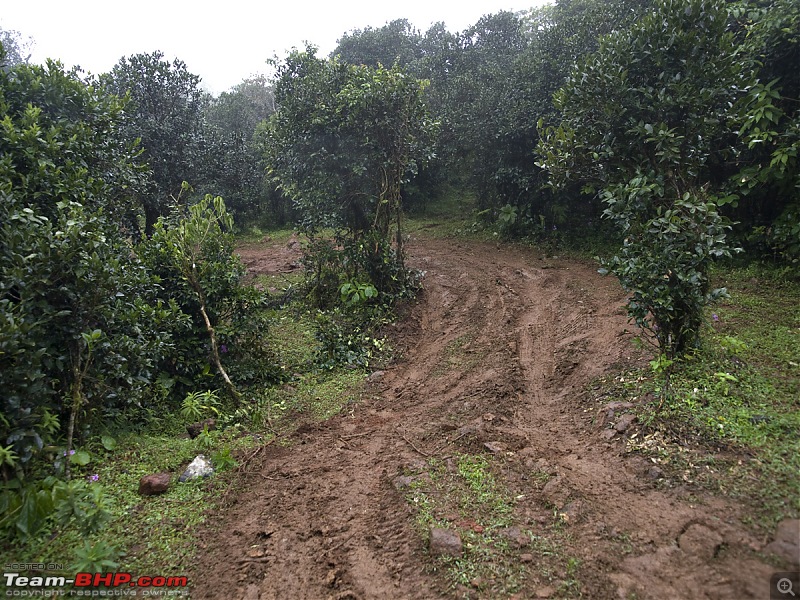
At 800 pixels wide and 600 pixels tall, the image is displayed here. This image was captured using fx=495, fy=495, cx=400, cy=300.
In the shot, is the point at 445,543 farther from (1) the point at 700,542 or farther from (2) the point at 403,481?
(1) the point at 700,542

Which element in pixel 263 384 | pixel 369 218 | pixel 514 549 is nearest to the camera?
pixel 514 549

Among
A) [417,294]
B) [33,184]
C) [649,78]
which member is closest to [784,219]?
[649,78]

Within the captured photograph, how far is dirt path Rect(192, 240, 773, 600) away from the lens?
9.02 feet

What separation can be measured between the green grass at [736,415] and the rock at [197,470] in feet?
11.2

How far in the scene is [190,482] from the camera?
155 inches

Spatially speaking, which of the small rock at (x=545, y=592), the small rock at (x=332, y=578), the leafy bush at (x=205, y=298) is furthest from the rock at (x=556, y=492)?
the leafy bush at (x=205, y=298)

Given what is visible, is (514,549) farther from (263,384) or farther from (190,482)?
(263,384)

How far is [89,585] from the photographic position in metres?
2.78

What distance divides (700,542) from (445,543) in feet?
4.70

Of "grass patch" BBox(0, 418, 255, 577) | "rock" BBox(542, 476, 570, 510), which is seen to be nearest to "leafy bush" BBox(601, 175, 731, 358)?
"rock" BBox(542, 476, 570, 510)

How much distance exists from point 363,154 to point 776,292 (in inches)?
252

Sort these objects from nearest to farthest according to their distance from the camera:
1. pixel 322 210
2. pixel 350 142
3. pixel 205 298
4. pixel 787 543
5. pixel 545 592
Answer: pixel 787 543
pixel 545 592
pixel 205 298
pixel 350 142
pixel 322 210

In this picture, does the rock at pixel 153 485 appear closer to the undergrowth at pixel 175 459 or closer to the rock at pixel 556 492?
the undergrowth at pixel 175 459

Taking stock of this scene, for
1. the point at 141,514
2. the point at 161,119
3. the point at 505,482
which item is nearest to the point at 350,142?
the point at 505,482
